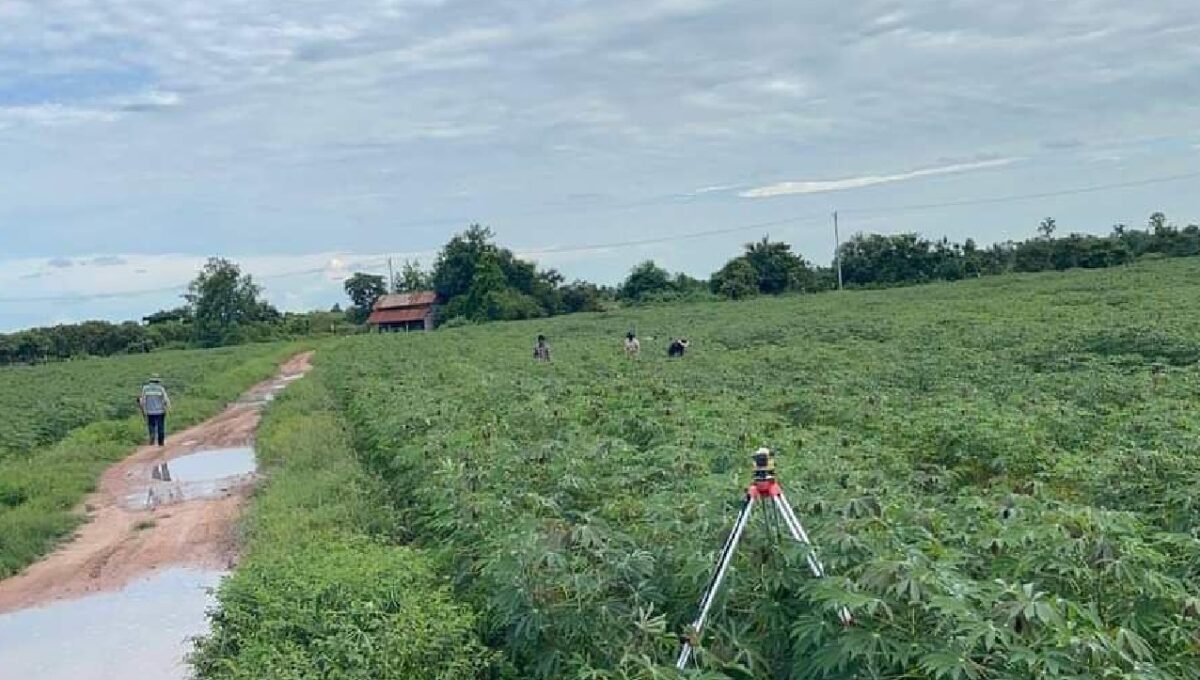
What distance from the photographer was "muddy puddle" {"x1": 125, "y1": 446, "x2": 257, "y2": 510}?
49.4ft

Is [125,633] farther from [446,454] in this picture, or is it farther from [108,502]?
[108,502]

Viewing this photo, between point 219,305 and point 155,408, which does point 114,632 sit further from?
point 219,305

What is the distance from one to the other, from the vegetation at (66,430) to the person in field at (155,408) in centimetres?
54

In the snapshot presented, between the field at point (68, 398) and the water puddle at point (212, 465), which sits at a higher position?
the field at point (68, 398)

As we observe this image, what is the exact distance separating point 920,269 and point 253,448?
185 feet

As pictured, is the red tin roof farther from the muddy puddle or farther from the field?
the muddy puddle

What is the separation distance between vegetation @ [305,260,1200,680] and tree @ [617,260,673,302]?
212ft

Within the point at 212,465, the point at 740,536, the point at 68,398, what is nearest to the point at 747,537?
the point at 740,536

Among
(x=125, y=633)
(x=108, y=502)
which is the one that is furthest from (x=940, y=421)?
(x=108, y=502)

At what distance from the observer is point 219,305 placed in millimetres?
83938

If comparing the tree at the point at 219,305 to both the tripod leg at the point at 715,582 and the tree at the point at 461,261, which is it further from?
the tripod leg at the point at 715,582

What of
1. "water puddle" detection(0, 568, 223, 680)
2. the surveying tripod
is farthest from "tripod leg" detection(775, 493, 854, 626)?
"water puddle" detection(0, 568, 223, 680)

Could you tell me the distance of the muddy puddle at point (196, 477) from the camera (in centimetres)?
1505

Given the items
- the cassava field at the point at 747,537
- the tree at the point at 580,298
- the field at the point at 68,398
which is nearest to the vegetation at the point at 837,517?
the cassava field at the point at 747,537
